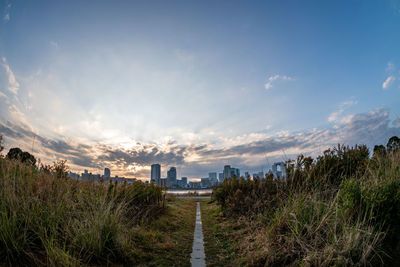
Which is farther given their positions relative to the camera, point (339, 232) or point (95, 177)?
point (95, 177)

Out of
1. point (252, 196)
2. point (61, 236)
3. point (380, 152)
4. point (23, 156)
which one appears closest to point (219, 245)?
point (252, 196)

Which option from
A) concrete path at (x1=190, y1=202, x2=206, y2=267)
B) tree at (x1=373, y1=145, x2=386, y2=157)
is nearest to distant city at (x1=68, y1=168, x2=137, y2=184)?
concrete path at (x1=190, y1=202, x2=206, y2=267)

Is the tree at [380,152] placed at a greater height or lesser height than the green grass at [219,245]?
greater

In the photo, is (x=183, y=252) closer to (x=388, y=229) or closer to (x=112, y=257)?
(x=112, y=257)

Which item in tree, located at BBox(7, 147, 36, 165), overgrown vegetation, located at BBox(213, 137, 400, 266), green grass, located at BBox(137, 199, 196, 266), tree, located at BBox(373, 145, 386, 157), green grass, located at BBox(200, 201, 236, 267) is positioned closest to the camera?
overgrown vegetation, located at BBox(213, 137, 400, 266)

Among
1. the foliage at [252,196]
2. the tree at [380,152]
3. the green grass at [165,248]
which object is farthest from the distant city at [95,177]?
the tree at [380,152]

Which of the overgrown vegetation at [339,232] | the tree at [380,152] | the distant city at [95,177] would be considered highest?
the tree at [380,152]

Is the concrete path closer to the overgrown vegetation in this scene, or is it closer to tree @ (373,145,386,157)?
the overgrown vegetation

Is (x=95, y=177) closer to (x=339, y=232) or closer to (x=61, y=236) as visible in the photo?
(x=61, y=236)

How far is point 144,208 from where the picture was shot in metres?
7.70

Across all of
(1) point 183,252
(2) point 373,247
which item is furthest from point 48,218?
(2) point 373,247

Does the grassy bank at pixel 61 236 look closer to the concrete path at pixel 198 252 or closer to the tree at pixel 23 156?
the concrete path at pixel 198 252

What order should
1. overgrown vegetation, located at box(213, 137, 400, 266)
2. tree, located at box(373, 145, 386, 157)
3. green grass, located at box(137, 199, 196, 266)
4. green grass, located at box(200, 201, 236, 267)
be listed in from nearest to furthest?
overgrown vegetation, located at box(213, 137, 400, 266), green grass, located at box(137, 199, 196, 266), green grass, located at box(200, 201, 236, 267), tree, located at box(373, 145, 386, 157)

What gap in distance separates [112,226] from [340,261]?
3981 mm
